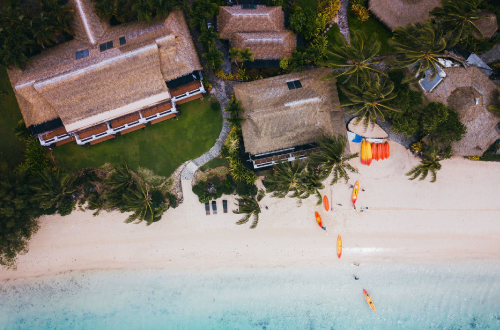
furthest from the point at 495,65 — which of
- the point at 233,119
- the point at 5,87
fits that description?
the point at 5,87

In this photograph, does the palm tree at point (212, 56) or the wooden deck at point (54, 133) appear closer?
the palm tree at point (212, 56)

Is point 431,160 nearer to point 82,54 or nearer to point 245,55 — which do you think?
point 245,55

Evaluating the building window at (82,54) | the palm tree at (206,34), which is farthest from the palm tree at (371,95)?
the building window at (82,54)

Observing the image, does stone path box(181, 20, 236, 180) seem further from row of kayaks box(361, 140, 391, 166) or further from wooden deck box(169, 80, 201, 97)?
row of kayaks box(361, 140, 391, 166)

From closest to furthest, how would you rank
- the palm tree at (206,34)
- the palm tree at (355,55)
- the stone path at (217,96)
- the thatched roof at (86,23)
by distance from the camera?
the palm tree at (355,55)
the palm tree at (206,34)
the thatched roof at (86,23)
the stone path at (217,96)

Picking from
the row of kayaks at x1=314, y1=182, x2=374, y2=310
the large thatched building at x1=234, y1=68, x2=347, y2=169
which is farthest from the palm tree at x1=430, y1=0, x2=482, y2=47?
the row of kayaks at x1=314, y1=182, x2=374, y2=310

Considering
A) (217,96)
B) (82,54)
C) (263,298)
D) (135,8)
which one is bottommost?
(263,298)

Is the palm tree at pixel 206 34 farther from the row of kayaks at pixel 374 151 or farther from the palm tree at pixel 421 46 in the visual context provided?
the row of kayaks at pixel 374 151

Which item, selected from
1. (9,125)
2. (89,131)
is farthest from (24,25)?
(9,125)
